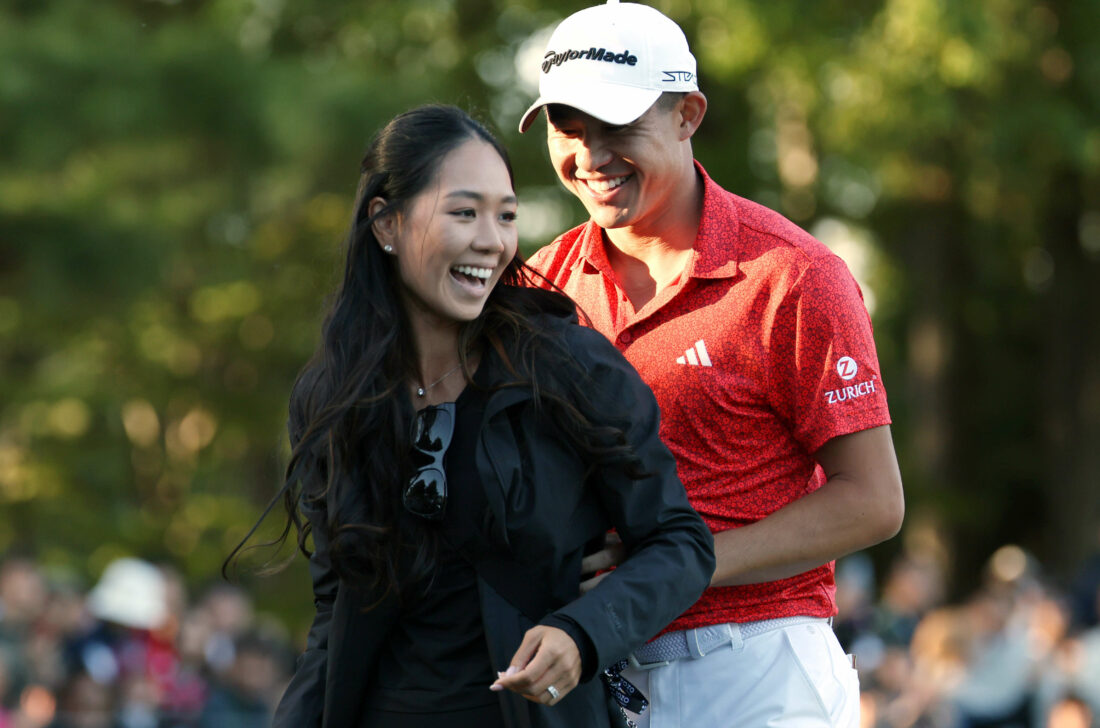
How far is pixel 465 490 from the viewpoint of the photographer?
308 centimetres

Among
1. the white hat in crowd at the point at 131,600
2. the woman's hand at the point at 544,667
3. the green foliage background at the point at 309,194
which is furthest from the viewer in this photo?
the green foliage background at the point at 309,194

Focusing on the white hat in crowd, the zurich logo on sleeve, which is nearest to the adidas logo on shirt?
the zurich logo on sleeve

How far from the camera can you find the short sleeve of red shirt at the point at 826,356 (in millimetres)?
3467

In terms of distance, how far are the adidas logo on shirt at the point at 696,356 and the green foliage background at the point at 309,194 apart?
940 centimetres

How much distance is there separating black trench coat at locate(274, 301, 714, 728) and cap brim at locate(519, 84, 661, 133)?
A: 660mm

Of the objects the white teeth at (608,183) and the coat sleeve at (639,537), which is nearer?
the coat sleeve at (639,537)

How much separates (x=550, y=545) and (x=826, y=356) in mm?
851

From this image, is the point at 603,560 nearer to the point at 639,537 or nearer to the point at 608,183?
the point at 639,537

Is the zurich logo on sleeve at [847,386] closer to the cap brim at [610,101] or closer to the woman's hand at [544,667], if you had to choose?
the cap brim at [610,101]

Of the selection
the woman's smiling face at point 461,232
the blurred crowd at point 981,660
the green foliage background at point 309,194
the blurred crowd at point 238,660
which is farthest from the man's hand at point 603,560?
the green foliage background at point 309,194

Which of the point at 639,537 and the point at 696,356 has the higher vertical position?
the point at 696,356

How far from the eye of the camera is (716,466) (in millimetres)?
3578

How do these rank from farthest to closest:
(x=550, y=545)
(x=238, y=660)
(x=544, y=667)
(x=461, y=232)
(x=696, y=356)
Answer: (x=238, y=660), (x=696, y=356), (x=461, y=232), (x=550, y=545), (x=544, y=667)

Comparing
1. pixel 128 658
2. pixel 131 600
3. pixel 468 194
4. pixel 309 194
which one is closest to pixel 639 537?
pixel 468 194
